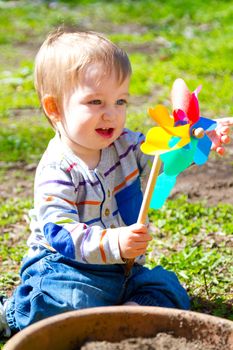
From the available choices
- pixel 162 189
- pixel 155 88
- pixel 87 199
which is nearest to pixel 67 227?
pixel 87 199

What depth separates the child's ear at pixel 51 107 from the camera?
3.27 m

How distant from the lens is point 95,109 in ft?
10.3

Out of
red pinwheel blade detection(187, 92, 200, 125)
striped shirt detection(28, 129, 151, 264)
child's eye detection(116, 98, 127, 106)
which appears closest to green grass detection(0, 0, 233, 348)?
striped shirt detection(28, 129, 151, 264)

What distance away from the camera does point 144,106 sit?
20.4ft

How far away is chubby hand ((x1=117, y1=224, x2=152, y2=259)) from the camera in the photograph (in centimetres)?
283

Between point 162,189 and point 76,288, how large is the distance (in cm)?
56

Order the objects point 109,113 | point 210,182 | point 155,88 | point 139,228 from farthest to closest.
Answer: point 155,88 → point 210,182 → point 109,113 → point 139,228

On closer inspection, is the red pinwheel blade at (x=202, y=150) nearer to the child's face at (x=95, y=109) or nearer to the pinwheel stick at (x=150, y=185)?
the pinwheel stick at (x=150, y=185)

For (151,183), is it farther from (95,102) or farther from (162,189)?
(95,102)

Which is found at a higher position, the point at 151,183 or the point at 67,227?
the point at 151,183

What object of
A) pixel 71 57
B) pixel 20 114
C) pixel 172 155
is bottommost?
pixel 20 114

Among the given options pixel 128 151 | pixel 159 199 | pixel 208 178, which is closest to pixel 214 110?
pixel 208 178

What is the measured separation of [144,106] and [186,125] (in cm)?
351

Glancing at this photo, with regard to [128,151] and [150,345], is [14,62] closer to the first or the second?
[128,151]
